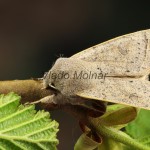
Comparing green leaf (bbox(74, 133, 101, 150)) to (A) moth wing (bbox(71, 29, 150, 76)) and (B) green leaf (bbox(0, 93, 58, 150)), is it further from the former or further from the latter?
(A) moth wing (bbox(71, 29, 150, 76))

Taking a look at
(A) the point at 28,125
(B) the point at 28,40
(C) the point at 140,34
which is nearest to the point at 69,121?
(B) the point at 28,40

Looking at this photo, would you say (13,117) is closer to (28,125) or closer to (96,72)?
(28,125)

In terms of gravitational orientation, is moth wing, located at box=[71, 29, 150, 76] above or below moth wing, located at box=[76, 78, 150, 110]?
above

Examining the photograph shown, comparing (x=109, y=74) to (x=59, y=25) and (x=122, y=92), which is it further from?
(x=59, y=25)

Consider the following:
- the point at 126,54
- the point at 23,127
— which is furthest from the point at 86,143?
the point at 126,54

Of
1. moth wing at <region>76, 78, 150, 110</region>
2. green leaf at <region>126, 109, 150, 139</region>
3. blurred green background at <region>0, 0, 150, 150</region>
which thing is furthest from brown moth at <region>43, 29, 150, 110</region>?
blurred green background at <region>0, 0, 150, 150</region>

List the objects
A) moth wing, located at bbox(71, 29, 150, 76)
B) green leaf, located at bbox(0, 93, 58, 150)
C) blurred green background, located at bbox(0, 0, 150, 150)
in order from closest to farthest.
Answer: green leaf, located at bbox(0, 93, 58, 150) → moth wing, located at bbox(71, 29, 150, 76) → blurred green background, located at bbox(0, 0, 150, 150)
